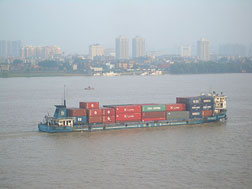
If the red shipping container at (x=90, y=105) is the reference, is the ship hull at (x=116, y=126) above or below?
below

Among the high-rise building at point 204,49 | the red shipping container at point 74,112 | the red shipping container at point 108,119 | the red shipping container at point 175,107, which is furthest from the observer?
the high-rise building at point 204,49

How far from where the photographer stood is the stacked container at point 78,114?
20391 mm

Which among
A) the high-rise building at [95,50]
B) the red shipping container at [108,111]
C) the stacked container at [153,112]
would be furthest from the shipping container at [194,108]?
the high-rise building at [95,50]

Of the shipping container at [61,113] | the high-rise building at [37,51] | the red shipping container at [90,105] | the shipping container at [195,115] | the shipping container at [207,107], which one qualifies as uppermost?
the high-rise building at [37,51]

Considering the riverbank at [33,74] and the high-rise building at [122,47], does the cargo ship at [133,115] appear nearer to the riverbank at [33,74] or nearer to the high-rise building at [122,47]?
the riverbank at [33,74]

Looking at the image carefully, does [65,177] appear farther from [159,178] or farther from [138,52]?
[138,52]

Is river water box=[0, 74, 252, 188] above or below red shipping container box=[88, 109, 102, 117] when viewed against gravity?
below

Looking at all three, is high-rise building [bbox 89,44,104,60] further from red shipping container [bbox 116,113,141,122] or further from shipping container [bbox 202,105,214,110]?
red shipping container [bbox 116,113,141,122]

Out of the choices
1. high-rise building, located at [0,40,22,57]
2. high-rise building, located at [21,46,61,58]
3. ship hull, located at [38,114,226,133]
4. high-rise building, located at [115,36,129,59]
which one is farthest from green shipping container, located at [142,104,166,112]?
high-rise building, located at [0,40,22,57]

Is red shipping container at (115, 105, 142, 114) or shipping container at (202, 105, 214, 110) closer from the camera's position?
red shipping container at (115, 105, 142, 114)

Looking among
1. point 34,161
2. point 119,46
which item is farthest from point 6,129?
point 119,46

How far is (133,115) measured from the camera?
21.7 m

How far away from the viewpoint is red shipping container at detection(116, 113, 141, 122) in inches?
842

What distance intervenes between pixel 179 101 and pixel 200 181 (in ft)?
33.8
